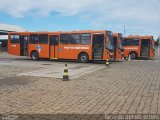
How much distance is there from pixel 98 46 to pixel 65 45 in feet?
11.5

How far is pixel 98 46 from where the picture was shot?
89.7ft

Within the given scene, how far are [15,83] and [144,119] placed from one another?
281 inches

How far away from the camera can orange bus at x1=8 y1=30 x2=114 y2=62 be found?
89.5ft

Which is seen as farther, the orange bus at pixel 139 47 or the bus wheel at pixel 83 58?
the orange bus at pixel 139 47

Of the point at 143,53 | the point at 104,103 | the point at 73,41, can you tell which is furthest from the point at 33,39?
the point at 104,103

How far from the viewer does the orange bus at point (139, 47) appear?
118 ft

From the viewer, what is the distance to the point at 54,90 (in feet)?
37.7

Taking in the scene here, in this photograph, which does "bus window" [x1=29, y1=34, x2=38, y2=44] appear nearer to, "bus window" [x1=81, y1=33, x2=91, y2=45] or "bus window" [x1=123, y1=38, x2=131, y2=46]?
"bus window" [x1=81, y1=33, x2=91, y2=45]

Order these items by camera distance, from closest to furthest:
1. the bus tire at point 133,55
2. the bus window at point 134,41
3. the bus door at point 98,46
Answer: the bus door at point 98,46, the bus window at point 134,41, the bus tire at point 133,55

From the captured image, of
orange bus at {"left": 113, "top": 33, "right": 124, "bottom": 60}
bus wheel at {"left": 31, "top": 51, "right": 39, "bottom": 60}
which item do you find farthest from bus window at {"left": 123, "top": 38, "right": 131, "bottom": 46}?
bus wheel at {"left": 31, "top": 51, "right": 39, "bottom": 60}

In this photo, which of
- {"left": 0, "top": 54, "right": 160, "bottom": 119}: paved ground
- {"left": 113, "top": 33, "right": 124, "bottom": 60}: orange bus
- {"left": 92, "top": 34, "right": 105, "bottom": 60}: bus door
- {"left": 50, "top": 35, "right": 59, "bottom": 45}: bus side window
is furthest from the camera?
{"left": 113, "top": 33, "right": 124, "bottom": 60}: orange bus

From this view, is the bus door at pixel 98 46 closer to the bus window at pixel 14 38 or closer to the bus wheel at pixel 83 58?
the bus wheel at pixel 83 58

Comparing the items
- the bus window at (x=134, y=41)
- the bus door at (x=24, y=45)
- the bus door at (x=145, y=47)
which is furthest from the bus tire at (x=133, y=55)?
the bus door at (x=24, y=45)

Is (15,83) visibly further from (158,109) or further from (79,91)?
(158,109)
